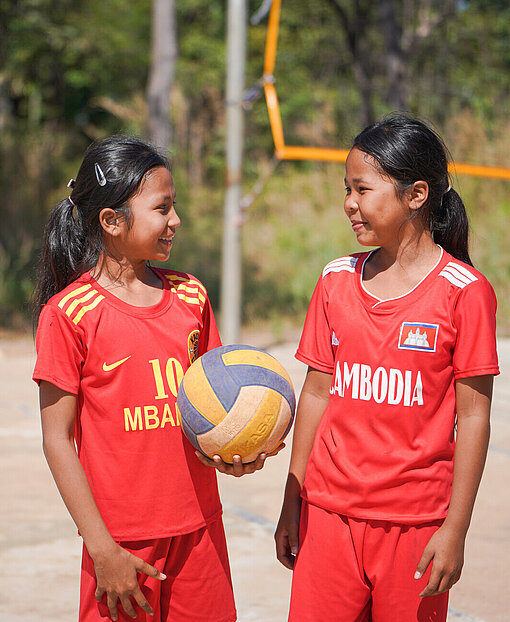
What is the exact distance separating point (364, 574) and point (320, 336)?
2.04 ft

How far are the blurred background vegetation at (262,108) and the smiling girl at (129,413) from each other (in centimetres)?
828

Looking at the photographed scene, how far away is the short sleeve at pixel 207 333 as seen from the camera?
7.96ft

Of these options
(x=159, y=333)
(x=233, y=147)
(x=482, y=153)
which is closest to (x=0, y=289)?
(x=233, y=147)

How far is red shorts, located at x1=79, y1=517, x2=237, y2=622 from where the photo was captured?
2162 mm

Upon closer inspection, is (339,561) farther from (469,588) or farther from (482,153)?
(482,153)

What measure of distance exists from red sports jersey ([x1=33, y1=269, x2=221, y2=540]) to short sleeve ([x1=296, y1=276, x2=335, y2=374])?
0.36 m

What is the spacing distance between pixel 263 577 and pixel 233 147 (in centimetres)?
564

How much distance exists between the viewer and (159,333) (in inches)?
88.4

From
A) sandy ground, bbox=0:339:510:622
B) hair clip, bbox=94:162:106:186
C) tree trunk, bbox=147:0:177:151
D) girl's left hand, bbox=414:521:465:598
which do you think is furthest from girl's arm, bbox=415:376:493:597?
tree trunk, bbox=147:0:177:151

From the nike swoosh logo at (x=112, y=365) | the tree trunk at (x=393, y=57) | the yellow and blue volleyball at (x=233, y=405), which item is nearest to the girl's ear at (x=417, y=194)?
the yellow and blue volleyball at (x=233, y=405)

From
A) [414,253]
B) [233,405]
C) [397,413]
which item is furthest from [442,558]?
Answer: [414,253]

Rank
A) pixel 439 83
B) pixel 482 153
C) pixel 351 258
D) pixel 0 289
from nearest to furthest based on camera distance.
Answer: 1. pixel 351 258
2. pixel 0 289
3. pixel 482 153
4. pixel 439 83

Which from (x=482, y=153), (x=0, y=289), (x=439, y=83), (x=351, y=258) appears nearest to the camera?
(x=351, y=258)

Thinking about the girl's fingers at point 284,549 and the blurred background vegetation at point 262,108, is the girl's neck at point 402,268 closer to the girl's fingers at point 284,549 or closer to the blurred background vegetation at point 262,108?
the girl's fingers at point 284,549
